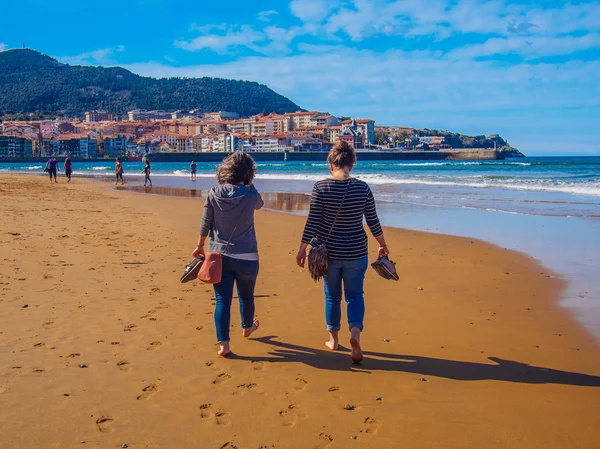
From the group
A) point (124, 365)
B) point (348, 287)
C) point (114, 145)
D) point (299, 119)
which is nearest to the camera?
point (124, 365)

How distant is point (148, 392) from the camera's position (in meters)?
2.99

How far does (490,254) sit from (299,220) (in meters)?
5.10

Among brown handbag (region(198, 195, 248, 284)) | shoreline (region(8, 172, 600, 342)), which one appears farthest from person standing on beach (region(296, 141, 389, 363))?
shoreline (region(8, 172, 600, 342))

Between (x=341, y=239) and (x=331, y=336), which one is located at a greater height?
(x=341, y=239)

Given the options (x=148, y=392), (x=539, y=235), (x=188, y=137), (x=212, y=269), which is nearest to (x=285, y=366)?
(x=212, y=269)

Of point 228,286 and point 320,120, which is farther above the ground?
point 320,120

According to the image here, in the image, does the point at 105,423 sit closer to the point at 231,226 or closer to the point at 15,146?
the point at 231,226

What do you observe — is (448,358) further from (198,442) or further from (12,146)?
(12,146)

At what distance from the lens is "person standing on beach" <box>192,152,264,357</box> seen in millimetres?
3570

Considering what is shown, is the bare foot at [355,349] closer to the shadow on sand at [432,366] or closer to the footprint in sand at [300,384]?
the shadow on sand at [432,366]

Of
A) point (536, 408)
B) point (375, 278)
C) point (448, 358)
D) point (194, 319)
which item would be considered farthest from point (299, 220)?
point (536, 408)

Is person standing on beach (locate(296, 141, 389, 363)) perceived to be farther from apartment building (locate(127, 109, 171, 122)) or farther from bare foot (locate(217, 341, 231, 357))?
apartment building (locate(127, 109, 171, 122))

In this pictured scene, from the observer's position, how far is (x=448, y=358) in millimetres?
3650

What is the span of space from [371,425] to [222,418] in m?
0.73
